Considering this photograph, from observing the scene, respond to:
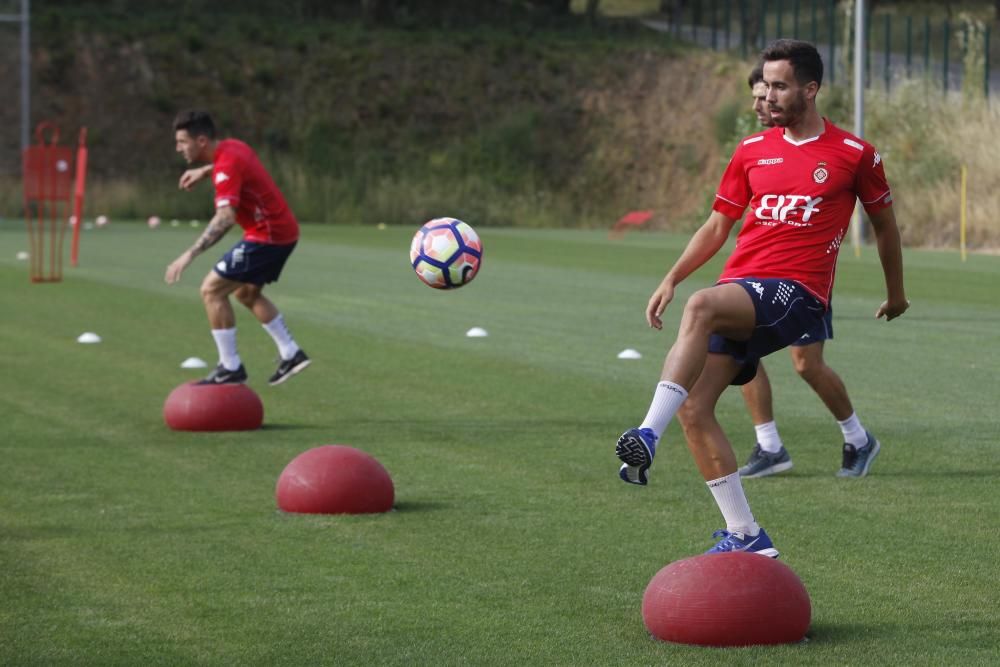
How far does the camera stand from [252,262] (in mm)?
13453

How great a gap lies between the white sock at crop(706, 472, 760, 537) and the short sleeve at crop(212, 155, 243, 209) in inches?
278

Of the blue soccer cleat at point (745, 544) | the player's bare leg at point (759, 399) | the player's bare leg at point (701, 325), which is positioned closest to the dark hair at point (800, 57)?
the player's bare leg at point (701, 325)

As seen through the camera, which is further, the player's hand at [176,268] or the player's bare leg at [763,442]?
the player's hand at [176,268]

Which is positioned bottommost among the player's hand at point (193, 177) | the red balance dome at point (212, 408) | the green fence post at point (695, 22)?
the red balance dome at point (212, 408)

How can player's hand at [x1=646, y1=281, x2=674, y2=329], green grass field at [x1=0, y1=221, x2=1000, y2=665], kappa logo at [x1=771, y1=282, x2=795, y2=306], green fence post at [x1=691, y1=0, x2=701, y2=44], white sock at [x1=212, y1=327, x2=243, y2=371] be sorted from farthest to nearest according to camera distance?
1. green fence post at [x1=691, y1=0, x2=701, y2=44]
2. white sock at [x1=212, y1=327, x2=243, y2=371]
3. player's hand at [x1=646, y1=281, x2=674, y2=329]
4. kappa logo at [x1=771, y1=282, x2=795, y2=306]
5. green grass field at [x1=0, y1=221, x2=1000, y2=665]

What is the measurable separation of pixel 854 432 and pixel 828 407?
206mm

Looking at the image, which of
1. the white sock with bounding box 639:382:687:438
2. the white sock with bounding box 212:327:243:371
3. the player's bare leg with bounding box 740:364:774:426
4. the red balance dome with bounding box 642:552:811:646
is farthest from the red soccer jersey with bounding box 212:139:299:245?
the red balance dome with bounding box 642:552:811:646

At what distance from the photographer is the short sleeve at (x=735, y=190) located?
714 centimetres

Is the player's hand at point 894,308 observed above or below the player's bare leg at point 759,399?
above

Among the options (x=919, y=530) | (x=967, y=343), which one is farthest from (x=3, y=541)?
(x=967, y=343)

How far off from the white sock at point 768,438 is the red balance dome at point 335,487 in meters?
2.22

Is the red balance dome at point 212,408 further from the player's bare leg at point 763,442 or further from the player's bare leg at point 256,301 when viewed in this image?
the player's bare leg at point 763,442

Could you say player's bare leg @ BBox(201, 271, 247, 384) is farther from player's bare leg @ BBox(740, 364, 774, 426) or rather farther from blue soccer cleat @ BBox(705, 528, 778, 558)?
blue soccer cleat @ BBox(705, 528, 778, 558)

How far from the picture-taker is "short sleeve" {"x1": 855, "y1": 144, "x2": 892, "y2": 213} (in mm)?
7008
